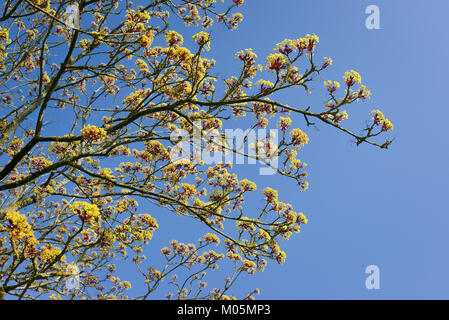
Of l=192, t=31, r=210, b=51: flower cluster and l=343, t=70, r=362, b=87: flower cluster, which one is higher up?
l=192, t=31, r=210, b=51: flower cluster

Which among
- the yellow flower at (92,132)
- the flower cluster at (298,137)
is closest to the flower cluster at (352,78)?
the flower cluster at (298,137)

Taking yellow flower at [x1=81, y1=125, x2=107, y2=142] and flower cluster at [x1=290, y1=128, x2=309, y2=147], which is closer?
yellow flower at [x1=81, y1=125, x2=107, y2=142]

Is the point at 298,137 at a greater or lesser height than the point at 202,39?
lesser

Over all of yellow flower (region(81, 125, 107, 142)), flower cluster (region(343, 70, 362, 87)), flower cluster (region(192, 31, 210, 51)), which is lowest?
yellow flower (region(81, 125, 107, 142))

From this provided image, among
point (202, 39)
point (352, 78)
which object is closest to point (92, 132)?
point (202, 39)

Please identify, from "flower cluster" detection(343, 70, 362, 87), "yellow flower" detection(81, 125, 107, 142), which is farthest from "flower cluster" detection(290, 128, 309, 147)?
"yellow flower" detection(81, 125, 107, 142)

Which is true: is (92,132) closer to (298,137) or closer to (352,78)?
(298,137)

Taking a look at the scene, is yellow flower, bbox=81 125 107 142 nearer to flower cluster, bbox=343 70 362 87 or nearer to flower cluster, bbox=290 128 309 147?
flower cluster, bbox=290 128 309 147

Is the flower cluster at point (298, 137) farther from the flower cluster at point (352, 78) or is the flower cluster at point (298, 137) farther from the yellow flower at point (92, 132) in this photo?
the yellow flower at point (92, 132)

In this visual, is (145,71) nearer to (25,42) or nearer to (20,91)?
(25,42)

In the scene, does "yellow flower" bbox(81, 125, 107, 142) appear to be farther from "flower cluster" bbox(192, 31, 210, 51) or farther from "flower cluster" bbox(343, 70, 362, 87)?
"flower cluster" bbox(343, 70, 362, 87)

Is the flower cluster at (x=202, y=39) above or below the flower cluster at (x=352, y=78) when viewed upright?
above

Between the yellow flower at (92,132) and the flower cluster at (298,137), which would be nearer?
the yellow flower at (92,132)

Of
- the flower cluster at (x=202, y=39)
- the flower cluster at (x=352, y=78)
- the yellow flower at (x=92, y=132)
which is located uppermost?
the flower cluster at (x=202, y=39)
